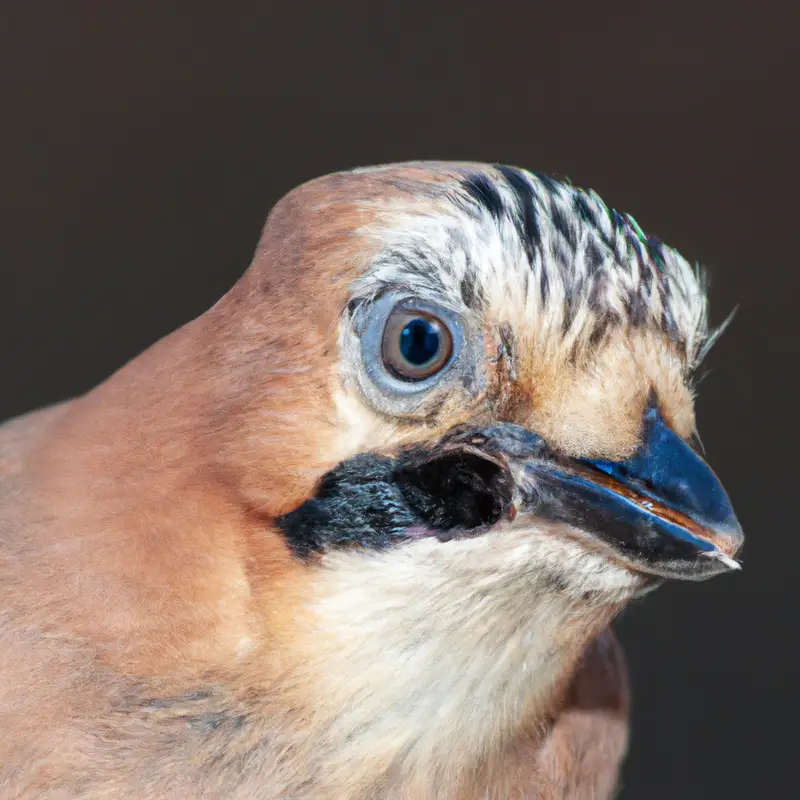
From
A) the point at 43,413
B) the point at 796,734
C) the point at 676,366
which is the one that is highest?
the point at 676,366

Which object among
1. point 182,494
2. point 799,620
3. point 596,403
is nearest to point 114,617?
point 182,494

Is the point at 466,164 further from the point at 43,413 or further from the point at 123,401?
the point at 43,413

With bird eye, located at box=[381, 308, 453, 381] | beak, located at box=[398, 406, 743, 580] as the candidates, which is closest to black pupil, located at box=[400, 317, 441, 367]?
bird eye, located at box=[381, 308, 453, 381]

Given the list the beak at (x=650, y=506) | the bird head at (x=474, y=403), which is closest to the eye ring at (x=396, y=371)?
the bird head at (x=474, y=403)

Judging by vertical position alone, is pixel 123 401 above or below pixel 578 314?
below

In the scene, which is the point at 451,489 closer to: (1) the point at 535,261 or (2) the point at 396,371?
(2) the point at 396,371

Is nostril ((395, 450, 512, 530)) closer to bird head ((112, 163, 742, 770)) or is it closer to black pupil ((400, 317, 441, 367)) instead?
bird head ((112, 163, 742, 770))

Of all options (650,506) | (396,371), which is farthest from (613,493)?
(396,371)
